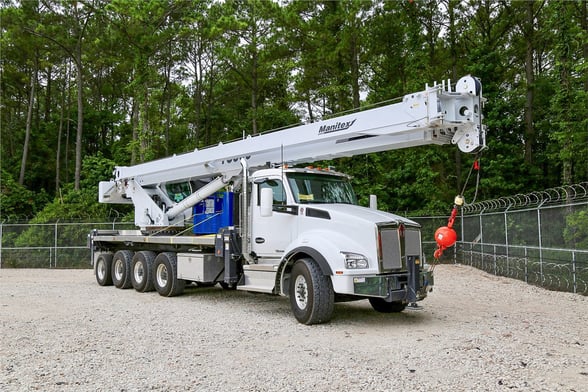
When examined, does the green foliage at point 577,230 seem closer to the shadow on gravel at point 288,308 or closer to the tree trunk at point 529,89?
the shadow on gravel at point 288,308

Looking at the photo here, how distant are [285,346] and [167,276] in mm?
6145

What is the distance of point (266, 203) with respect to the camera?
9180 mm

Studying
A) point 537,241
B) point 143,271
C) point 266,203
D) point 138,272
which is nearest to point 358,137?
point 266,203

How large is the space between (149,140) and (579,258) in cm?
2236

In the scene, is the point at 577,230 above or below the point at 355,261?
above

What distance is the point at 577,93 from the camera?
18.5m

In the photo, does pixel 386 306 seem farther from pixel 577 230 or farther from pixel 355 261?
pixel 577 230

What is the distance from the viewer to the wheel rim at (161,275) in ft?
42.3

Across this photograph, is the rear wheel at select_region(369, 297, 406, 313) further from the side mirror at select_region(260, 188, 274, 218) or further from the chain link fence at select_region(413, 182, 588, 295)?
the chain link fence at select_region(413, 182, 588, 295)

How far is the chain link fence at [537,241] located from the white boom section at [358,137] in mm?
4309

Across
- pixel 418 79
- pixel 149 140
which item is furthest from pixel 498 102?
pixel 149 140

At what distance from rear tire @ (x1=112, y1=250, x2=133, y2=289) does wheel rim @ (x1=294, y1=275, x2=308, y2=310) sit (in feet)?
22.3

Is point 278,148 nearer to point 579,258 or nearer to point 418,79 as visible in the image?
point 579,258

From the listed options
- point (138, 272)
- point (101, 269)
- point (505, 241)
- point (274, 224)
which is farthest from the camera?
point (505, 241)
